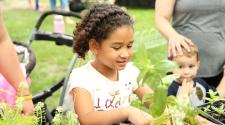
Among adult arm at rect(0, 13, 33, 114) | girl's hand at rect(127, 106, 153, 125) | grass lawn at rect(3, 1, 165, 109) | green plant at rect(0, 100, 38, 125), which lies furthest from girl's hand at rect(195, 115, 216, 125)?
grass lawn at rect(3, 1, 165, 109)

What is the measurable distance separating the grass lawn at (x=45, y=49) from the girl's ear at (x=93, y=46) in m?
1.23

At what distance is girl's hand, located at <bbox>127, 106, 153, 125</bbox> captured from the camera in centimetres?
138

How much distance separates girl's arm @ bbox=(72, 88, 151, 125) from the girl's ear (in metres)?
0.19

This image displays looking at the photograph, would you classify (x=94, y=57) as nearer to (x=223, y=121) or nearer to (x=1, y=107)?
(x=223, y=121)

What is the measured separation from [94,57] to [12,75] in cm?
38

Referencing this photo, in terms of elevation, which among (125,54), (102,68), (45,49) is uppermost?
(125,54)

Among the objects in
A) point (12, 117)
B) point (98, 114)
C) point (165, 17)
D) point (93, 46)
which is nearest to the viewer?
point (12, 117)

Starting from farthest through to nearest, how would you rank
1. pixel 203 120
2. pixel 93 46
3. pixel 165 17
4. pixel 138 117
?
pixel 165 17, pixel 93 46, pixel 138 117, pixel 203 120

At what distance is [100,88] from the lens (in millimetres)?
2113

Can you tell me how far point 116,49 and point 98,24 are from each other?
7.7 inches

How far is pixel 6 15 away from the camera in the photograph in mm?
10367

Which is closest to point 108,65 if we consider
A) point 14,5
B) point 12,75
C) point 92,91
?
point 92,91

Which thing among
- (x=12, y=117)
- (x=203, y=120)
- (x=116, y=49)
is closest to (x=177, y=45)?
(x=116, y=49)

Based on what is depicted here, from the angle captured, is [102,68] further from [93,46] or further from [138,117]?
[138,117]
